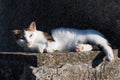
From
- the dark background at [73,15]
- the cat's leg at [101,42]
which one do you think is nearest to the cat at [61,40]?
the cat's leg at [101,42]

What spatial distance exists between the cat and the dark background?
0.19m

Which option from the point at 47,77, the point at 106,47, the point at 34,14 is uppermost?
the point at 34,14

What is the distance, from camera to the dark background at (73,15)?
13.3 ft

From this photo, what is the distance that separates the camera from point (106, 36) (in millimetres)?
4062

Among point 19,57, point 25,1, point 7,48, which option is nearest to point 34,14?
point 25,1

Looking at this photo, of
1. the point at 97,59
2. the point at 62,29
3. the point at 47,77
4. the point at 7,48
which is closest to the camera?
the point at 47,77

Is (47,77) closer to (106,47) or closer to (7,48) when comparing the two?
(106,47)

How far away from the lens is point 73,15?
13.9ft

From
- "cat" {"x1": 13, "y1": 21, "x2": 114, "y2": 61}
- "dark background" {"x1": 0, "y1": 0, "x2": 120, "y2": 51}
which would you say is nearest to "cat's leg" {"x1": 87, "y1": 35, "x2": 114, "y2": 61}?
"cat" {"x1": 13, "y1": 21, "x2": 114, "y2": 61}

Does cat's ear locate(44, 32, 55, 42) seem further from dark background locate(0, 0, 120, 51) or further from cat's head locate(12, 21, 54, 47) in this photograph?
dark background locate(0, 0, 120, 51)

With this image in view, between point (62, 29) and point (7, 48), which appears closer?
point (62, 29)

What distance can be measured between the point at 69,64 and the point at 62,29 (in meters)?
0.50

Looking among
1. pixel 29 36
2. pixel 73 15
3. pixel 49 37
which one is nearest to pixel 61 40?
pixel 49 37

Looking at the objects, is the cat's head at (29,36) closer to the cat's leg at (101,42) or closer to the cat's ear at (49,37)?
the cat's ear at (49,37)
